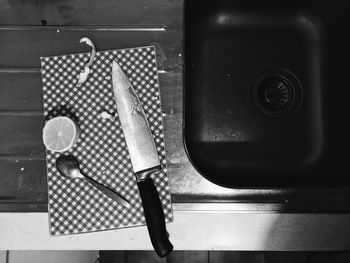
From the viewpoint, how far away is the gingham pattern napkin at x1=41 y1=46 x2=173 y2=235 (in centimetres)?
72

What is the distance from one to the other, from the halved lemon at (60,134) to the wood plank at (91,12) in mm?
232

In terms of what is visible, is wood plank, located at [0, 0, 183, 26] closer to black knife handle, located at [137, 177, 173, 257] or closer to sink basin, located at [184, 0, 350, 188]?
sink basin, located at [184, 0, 350, 188]

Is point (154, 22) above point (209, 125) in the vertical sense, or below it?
above

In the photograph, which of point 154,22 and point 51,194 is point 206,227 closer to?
point 51,194

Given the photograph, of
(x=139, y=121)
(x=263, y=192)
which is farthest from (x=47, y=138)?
(x=263, y=192)

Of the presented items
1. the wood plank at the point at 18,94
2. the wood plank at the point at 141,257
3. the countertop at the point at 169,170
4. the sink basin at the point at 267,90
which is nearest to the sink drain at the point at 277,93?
the sink basin at the point at 267,90

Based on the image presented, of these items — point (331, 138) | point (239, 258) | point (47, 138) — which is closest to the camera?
point (47, 138)

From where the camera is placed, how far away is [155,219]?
2.26 feet

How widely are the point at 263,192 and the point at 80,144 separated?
40 centimetres

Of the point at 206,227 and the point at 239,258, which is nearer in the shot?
the point at 206,227

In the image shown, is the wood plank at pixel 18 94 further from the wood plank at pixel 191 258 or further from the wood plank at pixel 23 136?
the wood plank at pixel 191 258

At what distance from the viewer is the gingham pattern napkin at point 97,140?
28.4 inches

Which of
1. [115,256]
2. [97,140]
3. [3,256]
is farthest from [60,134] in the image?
[115,256]

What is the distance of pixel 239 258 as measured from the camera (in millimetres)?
1198
